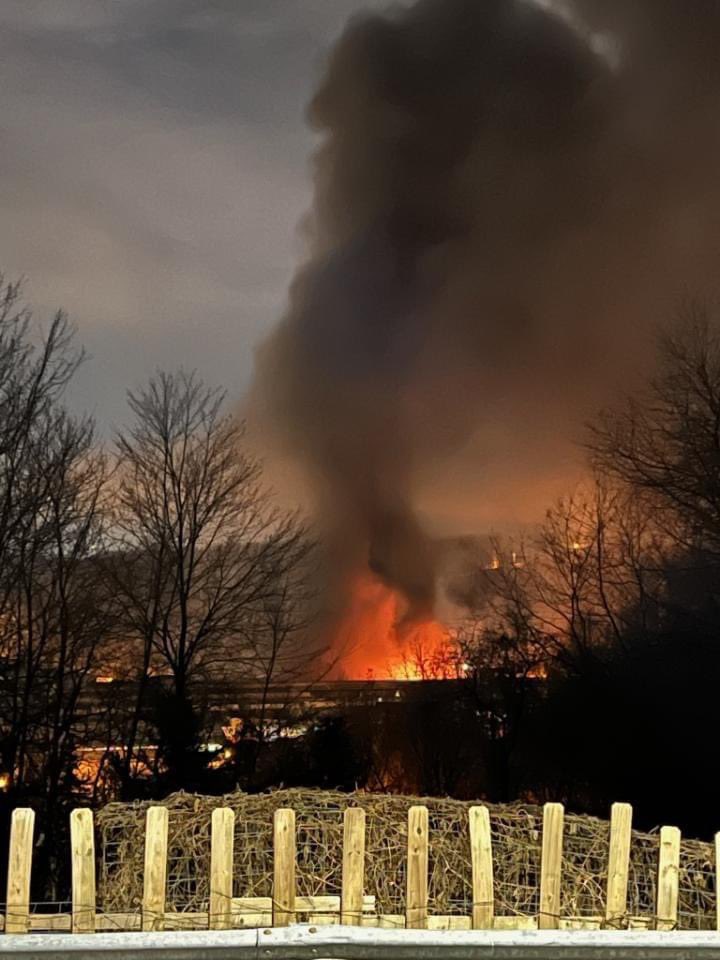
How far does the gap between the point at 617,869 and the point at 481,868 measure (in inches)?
39.2

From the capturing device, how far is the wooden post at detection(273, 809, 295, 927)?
6949 millimetres

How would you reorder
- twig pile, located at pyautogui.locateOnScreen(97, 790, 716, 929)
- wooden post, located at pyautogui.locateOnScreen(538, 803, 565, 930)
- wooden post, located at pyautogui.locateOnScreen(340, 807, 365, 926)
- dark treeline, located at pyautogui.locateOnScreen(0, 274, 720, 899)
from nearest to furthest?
wooden post, located at pyautogui.locateOnScreen(340, 807, 365, 926), wooden post, located at pyautogui.locateOnScreen(538, 803, 565, 930), twig pile, located at pyautogui.locateOnScreen(97, 790, 716, 929), dark treeline, located at pyautogui.locateOnScreen(0, 274, 720, 899)

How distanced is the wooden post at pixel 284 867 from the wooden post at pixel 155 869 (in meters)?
0.72

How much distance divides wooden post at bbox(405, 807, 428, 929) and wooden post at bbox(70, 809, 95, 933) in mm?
2024

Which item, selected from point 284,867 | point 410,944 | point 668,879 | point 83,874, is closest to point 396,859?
point 284,867

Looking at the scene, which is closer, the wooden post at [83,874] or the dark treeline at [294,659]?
the wooden post at [83,874]

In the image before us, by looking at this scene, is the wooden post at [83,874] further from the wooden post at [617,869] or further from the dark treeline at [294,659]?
the dark treeline at [294,659]

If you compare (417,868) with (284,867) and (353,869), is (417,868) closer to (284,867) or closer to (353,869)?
(353,869)

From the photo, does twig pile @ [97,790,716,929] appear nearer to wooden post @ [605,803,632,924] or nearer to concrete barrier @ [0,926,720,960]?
wooden post @ [605,803,632,924]

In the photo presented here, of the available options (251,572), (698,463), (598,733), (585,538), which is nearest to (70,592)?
(251,572)

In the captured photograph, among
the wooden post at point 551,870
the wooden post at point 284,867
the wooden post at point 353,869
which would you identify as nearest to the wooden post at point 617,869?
the wooden post at point 551,870

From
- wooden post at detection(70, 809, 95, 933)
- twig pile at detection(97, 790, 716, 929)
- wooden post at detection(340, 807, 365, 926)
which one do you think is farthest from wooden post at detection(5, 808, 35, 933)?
wooden post at detection(340, 807, 365, 926)

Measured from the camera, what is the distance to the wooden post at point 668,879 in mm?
7141

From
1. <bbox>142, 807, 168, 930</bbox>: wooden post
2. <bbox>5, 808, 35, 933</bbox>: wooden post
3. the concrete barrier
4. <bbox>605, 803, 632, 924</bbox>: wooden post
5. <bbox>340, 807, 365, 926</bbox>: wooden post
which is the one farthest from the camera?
<bbox>605, 803, 632, 924</bbox>: wooden post
